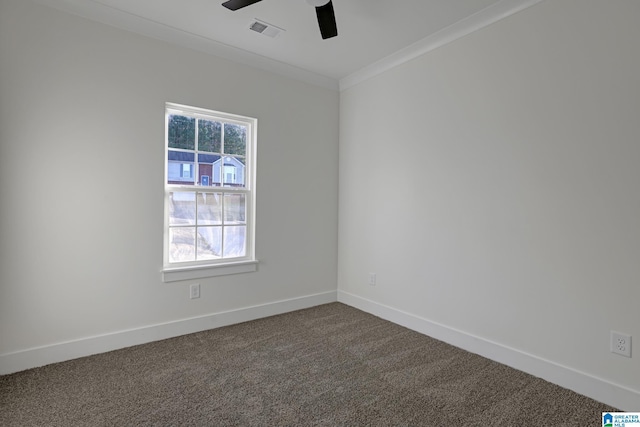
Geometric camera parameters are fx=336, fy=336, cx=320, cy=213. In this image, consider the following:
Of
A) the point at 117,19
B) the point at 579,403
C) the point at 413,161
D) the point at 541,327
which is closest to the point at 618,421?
the point at 579,403

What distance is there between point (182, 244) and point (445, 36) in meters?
3.01

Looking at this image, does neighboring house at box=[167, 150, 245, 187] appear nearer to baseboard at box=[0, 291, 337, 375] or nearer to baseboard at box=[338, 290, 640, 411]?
baseboard at box=[0, 291, 337, 375]

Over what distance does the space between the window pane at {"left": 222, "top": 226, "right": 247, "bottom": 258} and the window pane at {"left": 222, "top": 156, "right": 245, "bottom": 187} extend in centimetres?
46

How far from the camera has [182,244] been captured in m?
3.15

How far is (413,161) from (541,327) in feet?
5.64

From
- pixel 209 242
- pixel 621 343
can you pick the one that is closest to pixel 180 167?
pixel 209 242

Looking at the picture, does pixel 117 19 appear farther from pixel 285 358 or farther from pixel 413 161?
pixel 285 358

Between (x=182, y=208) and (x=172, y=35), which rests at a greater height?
(x=172, y=35)

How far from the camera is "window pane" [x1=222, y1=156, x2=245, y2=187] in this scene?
134 inches

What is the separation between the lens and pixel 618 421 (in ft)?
6.20

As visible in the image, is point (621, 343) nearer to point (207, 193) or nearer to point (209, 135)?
point (207, 193)

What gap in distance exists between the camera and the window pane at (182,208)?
10.1 feet

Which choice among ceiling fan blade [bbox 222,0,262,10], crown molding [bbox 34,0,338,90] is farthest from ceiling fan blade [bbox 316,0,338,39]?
crown molding [bbox 34,0,338,90]

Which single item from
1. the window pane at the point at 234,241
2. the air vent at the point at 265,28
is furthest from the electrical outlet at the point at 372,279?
the air vent at the point at 265,28
